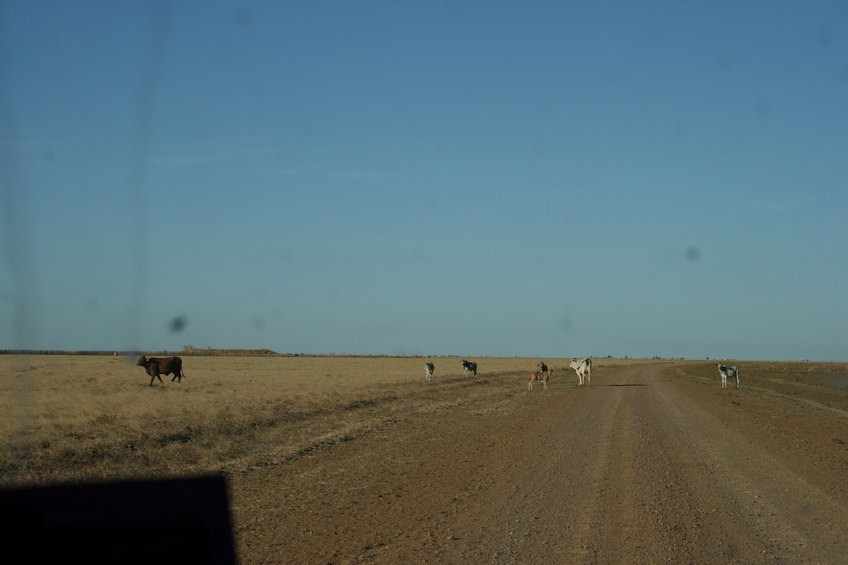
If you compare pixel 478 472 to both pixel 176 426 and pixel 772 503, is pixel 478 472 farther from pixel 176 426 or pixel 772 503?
pixel 176 426

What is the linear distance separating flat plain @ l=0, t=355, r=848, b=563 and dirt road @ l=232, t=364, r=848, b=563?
0.04 metres

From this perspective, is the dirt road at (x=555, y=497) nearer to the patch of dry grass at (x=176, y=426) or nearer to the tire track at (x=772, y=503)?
the tire track at (x=772, y=503)

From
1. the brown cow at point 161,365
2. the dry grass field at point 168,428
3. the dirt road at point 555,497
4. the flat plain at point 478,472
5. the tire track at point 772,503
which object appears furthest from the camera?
the brown cow at point 161,365

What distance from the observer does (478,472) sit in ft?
42.1

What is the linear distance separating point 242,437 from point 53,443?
4.25 metres

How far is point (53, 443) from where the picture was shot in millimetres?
15516

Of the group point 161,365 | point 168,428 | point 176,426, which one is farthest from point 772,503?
point 161,365

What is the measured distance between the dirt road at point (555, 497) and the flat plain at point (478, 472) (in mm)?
41

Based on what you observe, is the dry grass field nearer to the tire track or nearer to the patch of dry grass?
the patch of dry grass

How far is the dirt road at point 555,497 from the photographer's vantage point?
792 centimetres

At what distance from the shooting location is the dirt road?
7922 millimetres

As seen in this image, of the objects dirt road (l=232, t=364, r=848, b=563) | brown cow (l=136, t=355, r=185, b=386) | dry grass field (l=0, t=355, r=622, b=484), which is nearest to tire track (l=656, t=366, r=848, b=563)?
dirt road (l=232, t=364, r=848, b=563)

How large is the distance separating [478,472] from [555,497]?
2519 millimetres

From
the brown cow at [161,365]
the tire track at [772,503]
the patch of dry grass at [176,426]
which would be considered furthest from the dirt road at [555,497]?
the brown cow at [161,365]
